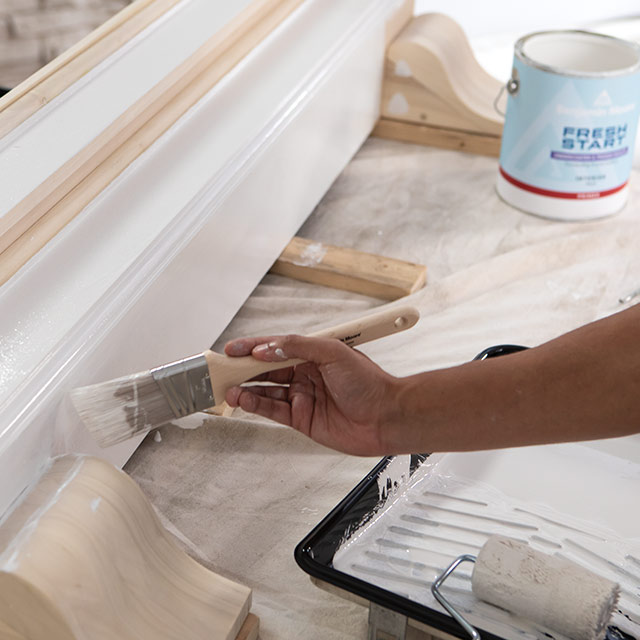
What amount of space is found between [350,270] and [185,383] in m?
0.65

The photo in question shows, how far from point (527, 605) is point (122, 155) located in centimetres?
70

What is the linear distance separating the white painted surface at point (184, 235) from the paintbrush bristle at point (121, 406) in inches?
0.9

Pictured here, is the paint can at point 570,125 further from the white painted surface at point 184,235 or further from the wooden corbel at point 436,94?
the white painted surface at point 184,235

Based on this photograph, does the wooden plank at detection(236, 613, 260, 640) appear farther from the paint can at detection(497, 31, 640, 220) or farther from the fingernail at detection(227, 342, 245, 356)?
the paint can at detection(497, 31, 640, 220)

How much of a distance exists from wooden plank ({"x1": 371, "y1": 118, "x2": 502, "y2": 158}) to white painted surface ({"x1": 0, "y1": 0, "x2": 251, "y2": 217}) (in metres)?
0.63

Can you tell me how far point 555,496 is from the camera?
1.03 meters

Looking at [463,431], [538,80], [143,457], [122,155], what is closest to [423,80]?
[538,80]

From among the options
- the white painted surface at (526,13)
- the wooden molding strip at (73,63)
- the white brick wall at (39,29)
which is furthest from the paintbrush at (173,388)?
the white painted surface at (526,13)

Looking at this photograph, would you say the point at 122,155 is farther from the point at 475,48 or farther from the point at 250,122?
the point at 475,48

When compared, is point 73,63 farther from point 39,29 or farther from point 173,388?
point 39,29

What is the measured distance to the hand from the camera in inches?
33.9

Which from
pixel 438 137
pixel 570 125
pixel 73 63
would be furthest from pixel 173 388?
pixel 438 137

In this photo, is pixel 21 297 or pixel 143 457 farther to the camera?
pixel 143 457

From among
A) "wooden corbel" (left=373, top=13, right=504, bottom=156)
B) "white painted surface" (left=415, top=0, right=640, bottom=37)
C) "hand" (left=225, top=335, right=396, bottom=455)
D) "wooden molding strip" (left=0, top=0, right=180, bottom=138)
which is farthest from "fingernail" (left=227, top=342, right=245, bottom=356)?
"white painted surface" (left=415, top=0, right=640, bottom=37)
